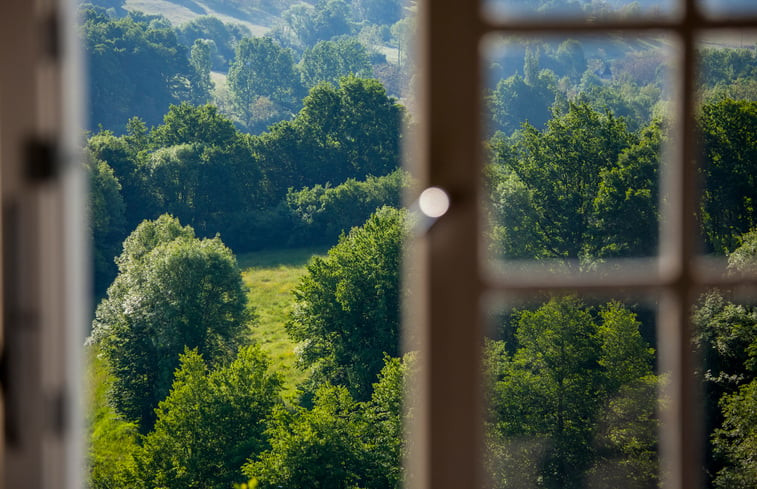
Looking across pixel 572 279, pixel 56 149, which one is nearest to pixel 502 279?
pixel 572 279

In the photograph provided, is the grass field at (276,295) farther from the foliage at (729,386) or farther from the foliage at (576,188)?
the foliage at (729,386)

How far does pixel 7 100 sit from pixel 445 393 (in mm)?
373

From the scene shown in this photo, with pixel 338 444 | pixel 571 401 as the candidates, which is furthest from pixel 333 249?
pixel 571 401

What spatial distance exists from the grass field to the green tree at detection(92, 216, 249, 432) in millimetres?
607

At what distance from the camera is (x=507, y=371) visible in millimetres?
10047

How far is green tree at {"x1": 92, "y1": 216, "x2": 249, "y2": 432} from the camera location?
1278cm

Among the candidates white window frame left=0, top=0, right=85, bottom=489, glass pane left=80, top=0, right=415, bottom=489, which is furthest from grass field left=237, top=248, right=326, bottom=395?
white window frame left=0, top=0, right=85, bottom=489

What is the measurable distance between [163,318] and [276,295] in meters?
2.05

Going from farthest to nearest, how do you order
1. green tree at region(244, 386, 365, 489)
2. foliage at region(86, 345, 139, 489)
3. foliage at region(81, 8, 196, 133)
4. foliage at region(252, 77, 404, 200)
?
foliage at region(81, 8, 196, 133)
foliage at region(252, 77, 404, 200)
foliage at region(86, 345, 139, 489)
green tree at region(244, 386, 365, 489)

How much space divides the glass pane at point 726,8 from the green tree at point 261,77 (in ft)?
54.8

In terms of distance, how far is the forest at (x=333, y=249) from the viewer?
853 cm

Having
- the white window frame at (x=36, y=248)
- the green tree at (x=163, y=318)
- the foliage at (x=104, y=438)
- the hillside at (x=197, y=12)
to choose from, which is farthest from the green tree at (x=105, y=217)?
the white window frame at (x=36, y=248)

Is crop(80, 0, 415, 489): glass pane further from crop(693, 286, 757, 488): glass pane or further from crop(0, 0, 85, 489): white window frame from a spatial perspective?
crop(0, 0, 85, 489): white window frame

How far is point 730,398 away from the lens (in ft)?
26.6
